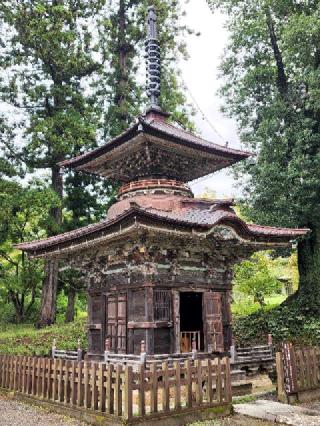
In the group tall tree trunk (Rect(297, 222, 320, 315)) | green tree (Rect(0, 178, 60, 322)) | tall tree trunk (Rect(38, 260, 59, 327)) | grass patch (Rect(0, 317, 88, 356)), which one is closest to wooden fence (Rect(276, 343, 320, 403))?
tall tree trunk (Rect(297, 222, 320, 315))

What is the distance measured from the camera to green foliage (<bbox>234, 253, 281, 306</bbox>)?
26.5 m

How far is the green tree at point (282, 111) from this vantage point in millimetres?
18453

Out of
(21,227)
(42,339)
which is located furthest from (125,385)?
(21,227)

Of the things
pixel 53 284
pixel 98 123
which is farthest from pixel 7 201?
pixel 98 123

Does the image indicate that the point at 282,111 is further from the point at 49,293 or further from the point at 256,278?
the point at 49,293

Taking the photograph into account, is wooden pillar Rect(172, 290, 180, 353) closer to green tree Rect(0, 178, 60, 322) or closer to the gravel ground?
the gravel ground

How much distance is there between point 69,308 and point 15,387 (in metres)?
16.6

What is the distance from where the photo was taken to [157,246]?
11922mm

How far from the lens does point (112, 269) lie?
13.3m

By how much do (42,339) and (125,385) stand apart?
44.7 feet

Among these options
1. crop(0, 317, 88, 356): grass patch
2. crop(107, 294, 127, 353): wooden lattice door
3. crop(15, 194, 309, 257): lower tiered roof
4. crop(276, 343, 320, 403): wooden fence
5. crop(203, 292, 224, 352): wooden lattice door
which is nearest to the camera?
crop(276, 343, 320, 403): wooden fence

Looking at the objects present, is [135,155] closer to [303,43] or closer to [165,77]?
[303,43]

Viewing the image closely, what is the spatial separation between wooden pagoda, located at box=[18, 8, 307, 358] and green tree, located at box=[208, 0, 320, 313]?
172 inches

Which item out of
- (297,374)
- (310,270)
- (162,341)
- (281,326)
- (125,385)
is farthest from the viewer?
(310,270)
